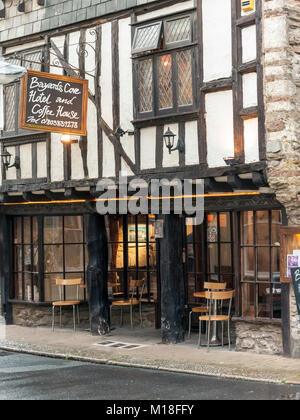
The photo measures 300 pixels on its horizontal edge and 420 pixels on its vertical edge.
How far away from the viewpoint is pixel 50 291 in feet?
53.0

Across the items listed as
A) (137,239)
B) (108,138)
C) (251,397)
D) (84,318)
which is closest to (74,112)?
(108,138)

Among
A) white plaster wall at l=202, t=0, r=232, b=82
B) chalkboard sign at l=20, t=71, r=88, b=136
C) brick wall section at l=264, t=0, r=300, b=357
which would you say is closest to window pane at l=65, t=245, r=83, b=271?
chalkboard sign at l=20, t=71, r=88, b=136

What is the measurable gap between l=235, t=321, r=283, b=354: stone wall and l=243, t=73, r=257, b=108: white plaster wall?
357cm

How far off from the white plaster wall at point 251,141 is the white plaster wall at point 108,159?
294 centimetres

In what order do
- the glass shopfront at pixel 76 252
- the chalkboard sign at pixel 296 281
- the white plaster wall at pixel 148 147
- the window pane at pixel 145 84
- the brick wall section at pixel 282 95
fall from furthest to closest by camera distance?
the glass shopfront at pixel 76 252
the window pane at pixel 145 84
the white plaster wall at pixel 148 147
the chalkboard sign at pixel 296 281
the brick wall section at pixel 282 95

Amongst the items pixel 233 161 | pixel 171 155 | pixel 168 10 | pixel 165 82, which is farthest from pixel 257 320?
pixel 168 10

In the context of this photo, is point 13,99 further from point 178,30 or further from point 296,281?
point 296,281

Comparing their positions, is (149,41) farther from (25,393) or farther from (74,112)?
(25,393)

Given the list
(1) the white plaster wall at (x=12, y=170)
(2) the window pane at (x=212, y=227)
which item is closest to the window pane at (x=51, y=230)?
(1) the white plaster wall at (x=12, y=170)

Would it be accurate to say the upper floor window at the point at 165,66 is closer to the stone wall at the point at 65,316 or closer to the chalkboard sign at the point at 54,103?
the chalkboard sign at the point at 54,103

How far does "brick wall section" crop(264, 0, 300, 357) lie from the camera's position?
10.9 meters

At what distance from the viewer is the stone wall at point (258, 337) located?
11820mm

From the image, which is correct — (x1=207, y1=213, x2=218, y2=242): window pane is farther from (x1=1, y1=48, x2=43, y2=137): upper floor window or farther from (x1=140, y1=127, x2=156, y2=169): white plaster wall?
(x1=1, y1=48, x2=43, y2=137): upper floor window
